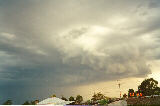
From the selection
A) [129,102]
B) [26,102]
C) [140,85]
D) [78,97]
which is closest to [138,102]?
[129,102]

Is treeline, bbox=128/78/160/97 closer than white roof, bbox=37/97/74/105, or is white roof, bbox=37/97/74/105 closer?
white roof, bbox=37/97/74/105

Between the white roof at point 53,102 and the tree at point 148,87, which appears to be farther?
the tree at point 148,87

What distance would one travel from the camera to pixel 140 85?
85.1 meters

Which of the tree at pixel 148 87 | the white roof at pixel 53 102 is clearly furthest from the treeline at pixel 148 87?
the white roof at pixel 53 102

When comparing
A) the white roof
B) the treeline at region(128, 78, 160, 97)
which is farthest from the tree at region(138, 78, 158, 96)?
the white roof

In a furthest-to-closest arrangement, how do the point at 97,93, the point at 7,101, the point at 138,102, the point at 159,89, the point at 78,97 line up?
the point at 97,93 < the point at 78,97 < the point at 159,89 < the point at 7,101 < the point at 138,102

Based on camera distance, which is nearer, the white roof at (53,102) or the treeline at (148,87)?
the white roof at (53,102)

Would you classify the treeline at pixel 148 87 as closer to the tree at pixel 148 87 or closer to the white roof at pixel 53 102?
the tree at pixel 148 87

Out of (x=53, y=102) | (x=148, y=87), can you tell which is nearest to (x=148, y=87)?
(x=148, y=87)

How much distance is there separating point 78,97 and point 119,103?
47053 millimetres

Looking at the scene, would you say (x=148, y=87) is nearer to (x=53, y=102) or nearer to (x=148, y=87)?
(x=148, y=87)

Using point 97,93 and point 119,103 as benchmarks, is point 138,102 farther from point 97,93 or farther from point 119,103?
point 97,93

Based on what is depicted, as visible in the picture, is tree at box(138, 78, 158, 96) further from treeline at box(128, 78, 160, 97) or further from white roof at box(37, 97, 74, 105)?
white roof at box(37, 97, 74, 105)

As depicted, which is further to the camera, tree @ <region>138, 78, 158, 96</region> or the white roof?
tree @ <region>138, 78, 158, 96</region>
